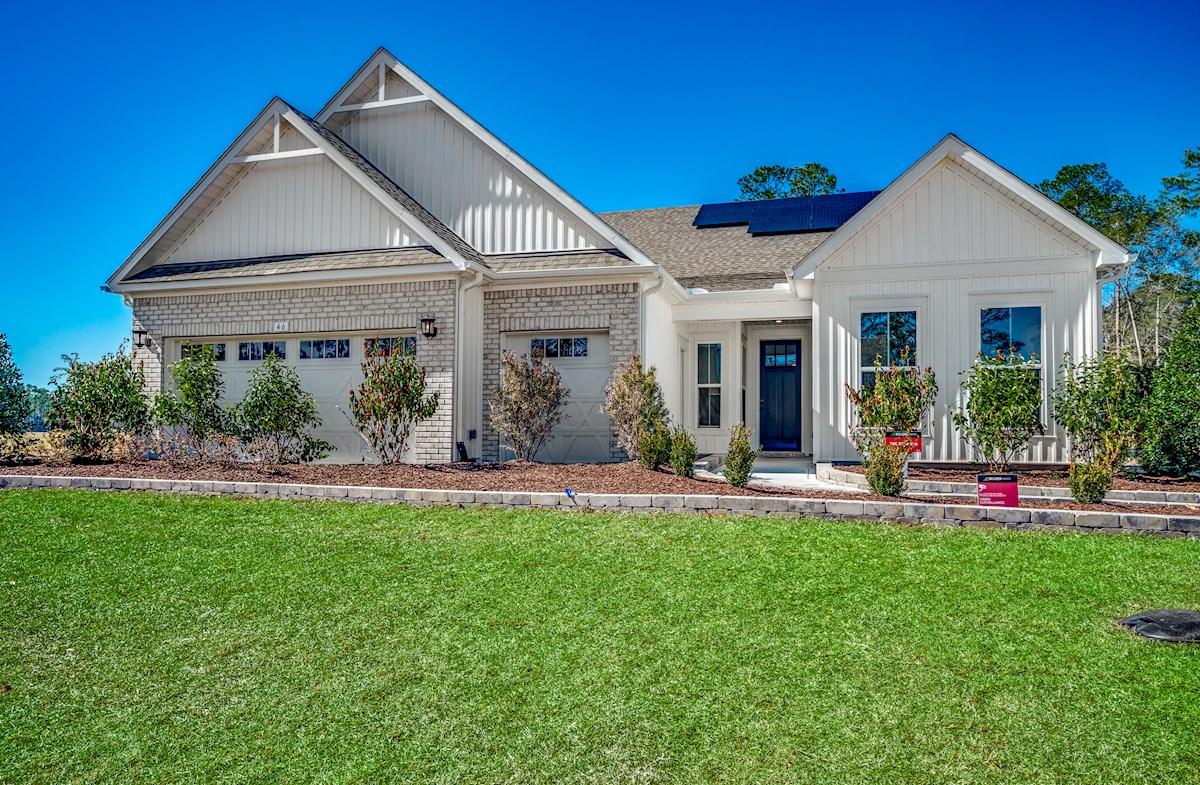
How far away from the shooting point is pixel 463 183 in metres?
13.1

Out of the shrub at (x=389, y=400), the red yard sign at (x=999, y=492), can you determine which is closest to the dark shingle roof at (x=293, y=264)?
the shrub at (x=389, y=400)

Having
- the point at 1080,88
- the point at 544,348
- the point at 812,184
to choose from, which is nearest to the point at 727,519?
the point at 544,348

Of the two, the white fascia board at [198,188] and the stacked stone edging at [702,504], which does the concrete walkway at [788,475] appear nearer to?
the stacked stone edging at [702,504]

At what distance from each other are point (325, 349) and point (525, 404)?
3.67m

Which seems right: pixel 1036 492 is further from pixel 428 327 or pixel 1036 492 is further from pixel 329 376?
pixel 329 376

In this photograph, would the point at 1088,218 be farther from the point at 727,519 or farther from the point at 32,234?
the point at 32,234

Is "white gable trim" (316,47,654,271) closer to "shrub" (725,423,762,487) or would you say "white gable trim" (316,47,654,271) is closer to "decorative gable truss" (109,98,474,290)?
"decorative gable truss" (109,98,474,290)

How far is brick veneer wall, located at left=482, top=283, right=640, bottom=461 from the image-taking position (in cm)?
1184

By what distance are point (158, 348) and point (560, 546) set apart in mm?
10170

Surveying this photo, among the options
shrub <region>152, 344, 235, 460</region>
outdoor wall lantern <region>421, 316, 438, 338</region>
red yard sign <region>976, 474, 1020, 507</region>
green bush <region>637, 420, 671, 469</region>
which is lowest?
red yard sign <region>976, 474, 1020, 507</region>

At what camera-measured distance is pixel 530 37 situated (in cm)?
1520

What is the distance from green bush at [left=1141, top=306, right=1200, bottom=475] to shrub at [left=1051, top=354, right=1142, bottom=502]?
20 cm

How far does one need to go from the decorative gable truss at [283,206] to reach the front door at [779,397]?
21.3ft

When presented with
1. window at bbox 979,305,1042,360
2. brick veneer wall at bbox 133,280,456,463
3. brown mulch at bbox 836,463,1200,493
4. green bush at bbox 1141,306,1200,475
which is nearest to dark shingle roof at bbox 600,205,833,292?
window at bbox 979,305,1042,360
